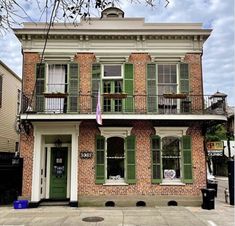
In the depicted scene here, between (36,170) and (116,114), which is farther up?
(116,114)

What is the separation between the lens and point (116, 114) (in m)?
13.7

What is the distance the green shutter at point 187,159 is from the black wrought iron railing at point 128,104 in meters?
1.20

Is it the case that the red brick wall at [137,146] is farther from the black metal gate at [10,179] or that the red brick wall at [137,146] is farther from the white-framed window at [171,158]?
the white-framed window at [171,158]

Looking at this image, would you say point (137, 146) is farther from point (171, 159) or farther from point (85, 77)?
point (85, 77)

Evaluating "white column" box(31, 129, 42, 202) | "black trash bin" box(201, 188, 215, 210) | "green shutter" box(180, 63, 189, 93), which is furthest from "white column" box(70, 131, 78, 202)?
"black trash bin" box(201, 188, 215, 210)

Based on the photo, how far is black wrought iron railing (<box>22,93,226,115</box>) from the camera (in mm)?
14297

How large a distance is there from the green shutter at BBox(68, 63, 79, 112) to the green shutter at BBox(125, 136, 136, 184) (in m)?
2.58

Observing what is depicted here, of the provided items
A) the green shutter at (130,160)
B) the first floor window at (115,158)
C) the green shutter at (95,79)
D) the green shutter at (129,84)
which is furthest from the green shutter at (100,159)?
the green shutter at (129,84)

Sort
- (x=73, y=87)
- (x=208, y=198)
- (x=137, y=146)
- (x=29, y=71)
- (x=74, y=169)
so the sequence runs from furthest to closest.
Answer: (x=29, y=71), (x=73, y=87), (x=137, y=146), (x=74, y=169), (x=208, y=198)

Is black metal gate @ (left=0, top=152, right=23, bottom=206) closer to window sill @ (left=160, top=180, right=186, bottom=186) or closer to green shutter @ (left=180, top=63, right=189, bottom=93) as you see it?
window sill @ (left=160, top=180, right=186, bottom=186)

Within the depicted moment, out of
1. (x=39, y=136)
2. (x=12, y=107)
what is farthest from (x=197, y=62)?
(x=12, y=107)

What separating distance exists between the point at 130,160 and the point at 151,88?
10.3 ft

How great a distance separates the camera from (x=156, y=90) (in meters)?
14.6

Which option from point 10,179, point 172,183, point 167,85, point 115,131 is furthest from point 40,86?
point 172,183
